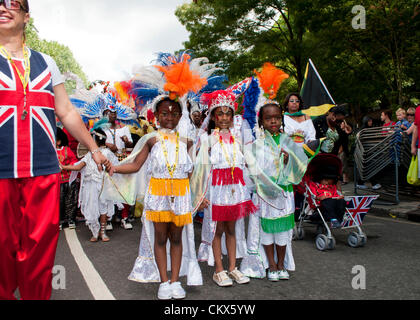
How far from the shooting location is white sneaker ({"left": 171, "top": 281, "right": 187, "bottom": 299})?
3566mm

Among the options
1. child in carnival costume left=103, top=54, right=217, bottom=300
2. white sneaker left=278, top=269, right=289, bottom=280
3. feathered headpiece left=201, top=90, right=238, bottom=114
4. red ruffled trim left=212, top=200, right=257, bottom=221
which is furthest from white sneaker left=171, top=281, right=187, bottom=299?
feathered headpiece left=201, top=90, right=238, bottom=114

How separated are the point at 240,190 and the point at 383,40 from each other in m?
10.0

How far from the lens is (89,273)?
4320 millimetres

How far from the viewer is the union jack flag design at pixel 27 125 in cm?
240

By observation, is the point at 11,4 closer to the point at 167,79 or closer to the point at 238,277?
the point at 167,79

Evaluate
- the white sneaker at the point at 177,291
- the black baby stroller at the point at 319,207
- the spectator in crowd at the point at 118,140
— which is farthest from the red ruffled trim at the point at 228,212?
the spectator in crowd at the point at 118,140

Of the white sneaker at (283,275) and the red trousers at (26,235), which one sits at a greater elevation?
the red trousers at (26,235)

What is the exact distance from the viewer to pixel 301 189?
552 cm

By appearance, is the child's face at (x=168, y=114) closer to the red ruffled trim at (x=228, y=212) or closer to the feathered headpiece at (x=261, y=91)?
the red ruffled trim at (x=228, y=212)

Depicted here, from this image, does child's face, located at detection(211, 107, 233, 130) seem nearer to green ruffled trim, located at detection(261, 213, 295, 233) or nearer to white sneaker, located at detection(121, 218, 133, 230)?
green ruffled trim, located at detection(261, 213, 295, 233)

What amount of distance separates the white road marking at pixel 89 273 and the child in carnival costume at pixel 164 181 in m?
0.33

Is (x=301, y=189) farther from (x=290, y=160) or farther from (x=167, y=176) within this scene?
(x=167, y=176)

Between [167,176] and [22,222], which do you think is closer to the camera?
[22,222]
